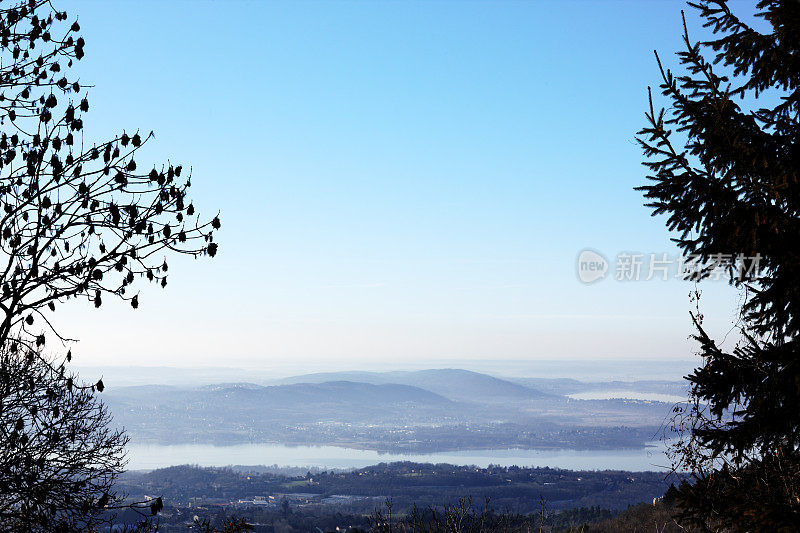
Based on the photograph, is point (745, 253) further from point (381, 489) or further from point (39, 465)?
point (381, 489)

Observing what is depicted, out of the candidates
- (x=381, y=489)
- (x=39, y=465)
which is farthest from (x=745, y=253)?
(x=381, y=489)

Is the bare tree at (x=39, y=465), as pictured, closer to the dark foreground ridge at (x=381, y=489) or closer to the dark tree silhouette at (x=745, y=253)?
the dark tree silhouette at (x=745, y=253)

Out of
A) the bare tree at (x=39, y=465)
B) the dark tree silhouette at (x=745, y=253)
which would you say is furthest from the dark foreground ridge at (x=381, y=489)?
the dark tree silhouette at (x=745, y=253)

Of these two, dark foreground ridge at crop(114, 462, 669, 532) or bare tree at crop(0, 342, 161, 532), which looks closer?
bare tree at crop(0, 342, 161, 532)

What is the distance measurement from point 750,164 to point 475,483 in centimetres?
10609

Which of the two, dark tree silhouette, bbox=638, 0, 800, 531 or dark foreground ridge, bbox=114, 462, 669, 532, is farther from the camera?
dark foreground ridge, bbox=114, 462, 669, 532

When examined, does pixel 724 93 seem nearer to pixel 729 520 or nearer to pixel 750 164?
pixel 750 164

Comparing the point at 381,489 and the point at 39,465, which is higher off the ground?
the point at 39,465

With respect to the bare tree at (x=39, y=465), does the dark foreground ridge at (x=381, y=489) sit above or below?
below

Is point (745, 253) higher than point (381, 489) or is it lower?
higher

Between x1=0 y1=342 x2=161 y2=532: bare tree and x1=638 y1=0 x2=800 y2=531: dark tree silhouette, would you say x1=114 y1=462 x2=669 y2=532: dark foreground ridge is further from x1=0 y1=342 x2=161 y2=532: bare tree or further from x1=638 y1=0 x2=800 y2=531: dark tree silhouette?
x1=638 y1=0 x2=800 y2=531: dark tree silhouette

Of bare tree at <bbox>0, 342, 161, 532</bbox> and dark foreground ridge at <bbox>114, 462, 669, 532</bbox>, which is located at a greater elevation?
bare tree at <bbox>0, 342, 161, 532</bbox>

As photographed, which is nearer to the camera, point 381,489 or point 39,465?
point 39,465

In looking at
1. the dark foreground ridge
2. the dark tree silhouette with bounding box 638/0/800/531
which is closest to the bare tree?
the dark tree silhouette with bounding box 638/0/800/531
